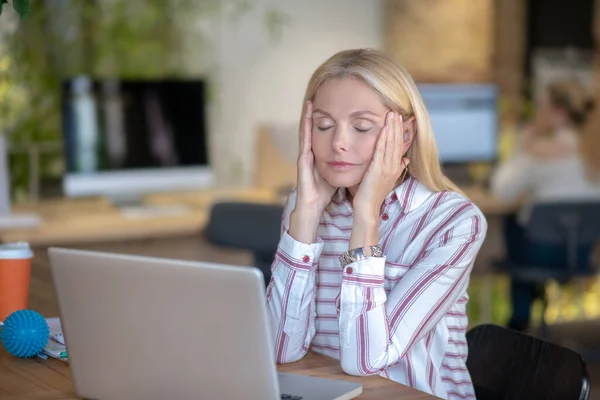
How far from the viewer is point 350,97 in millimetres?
1802

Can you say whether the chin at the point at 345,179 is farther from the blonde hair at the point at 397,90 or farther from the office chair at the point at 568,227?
the office chair at the point at 568,227

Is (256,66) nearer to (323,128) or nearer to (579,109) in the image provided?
(579,109)

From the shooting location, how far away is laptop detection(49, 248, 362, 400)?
1.28 metres

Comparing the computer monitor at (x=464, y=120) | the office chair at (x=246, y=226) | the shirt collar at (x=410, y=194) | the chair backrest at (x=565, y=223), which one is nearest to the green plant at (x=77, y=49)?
the computer monitor at (x=464, y=120)

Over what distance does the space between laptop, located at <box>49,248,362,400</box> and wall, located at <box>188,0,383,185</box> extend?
4.45m

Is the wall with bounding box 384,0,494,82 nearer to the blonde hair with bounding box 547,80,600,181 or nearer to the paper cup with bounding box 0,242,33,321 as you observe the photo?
the blonde hair with bounding box 547,80,600,181

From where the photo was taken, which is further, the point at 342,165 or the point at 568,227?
the point at 568,227

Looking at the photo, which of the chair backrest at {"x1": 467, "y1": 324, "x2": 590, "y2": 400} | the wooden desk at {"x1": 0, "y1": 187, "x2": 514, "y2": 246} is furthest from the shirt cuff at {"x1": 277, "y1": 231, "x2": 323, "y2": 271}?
the wooden desk at {"x1": 0, "y1": 187, "x2": 514, "y2": 246}

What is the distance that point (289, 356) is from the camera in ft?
5.63

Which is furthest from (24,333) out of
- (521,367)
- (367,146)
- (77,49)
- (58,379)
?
(77,49)

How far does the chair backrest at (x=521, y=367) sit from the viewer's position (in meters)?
1.68

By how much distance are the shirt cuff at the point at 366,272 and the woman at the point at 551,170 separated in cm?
290

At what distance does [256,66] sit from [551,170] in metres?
2.03

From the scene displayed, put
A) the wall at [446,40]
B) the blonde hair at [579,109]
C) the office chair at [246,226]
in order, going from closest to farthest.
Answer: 1. the office chair at [246,226]
2. the blonde hair at [579,109]
3. the wall at [446,40]
